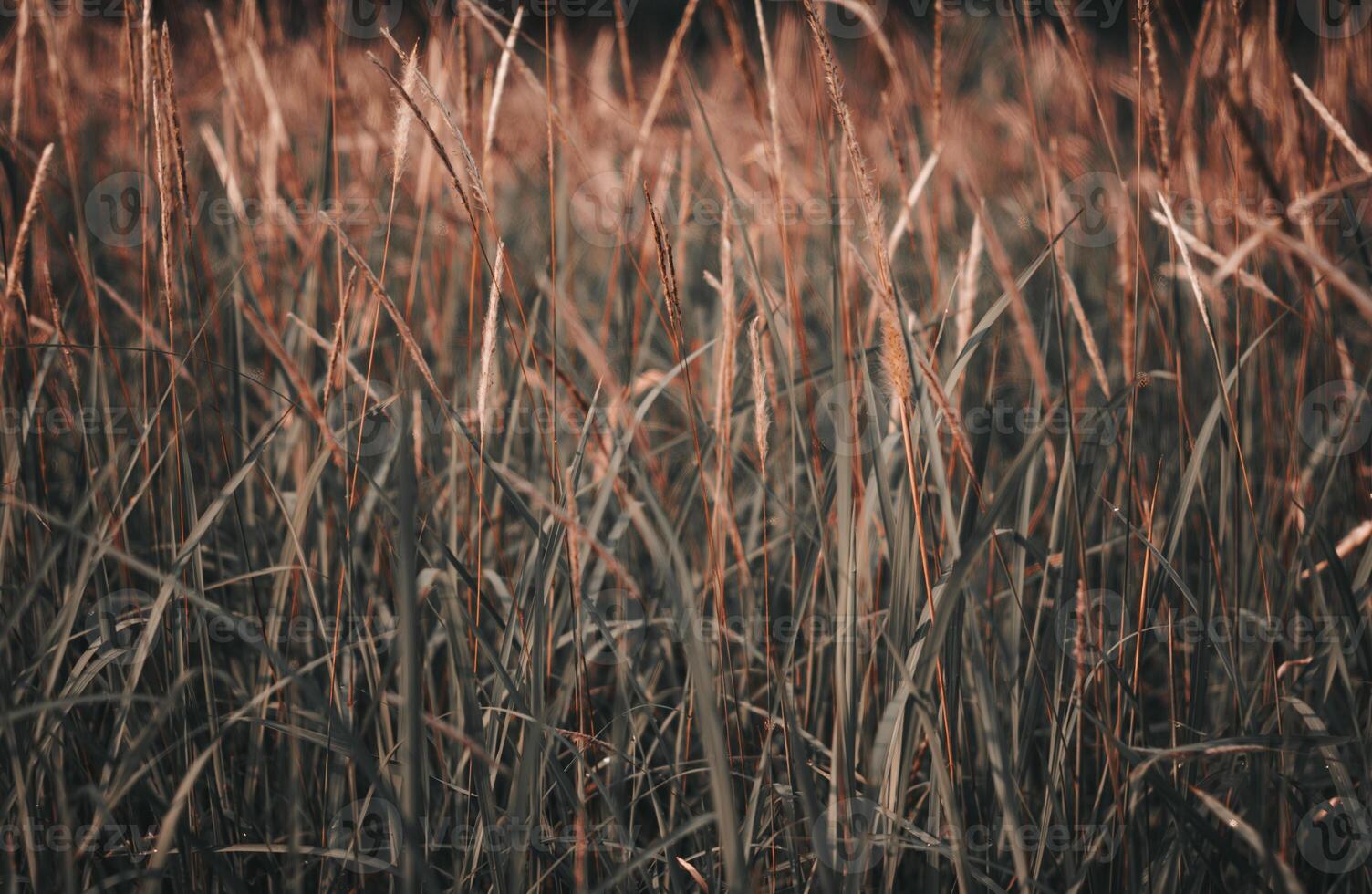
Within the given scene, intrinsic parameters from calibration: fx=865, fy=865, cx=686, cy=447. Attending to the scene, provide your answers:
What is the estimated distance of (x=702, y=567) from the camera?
130 cm

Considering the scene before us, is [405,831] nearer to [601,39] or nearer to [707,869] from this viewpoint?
[707,869]

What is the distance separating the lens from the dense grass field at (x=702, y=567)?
75 centimetres

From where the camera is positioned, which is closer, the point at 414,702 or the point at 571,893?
the point at 414,702

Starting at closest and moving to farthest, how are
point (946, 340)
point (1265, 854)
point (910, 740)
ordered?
1. point (1265, 854)
2. point (910, 740)
3. point (946, 340)

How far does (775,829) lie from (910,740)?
0.69 ft

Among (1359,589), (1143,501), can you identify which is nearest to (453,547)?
(1143,501)

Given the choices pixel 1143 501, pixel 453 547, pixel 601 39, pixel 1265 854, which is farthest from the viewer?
pixel 601 39

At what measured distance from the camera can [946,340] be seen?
1.57m

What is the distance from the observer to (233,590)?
3.91ft

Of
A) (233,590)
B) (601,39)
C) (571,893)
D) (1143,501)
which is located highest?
(601,39)

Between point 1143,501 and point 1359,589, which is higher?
point 1143,501

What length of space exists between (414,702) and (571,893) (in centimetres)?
50

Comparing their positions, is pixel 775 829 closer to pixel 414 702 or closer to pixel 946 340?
pixel 414 702

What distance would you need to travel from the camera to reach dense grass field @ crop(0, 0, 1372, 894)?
746mm
